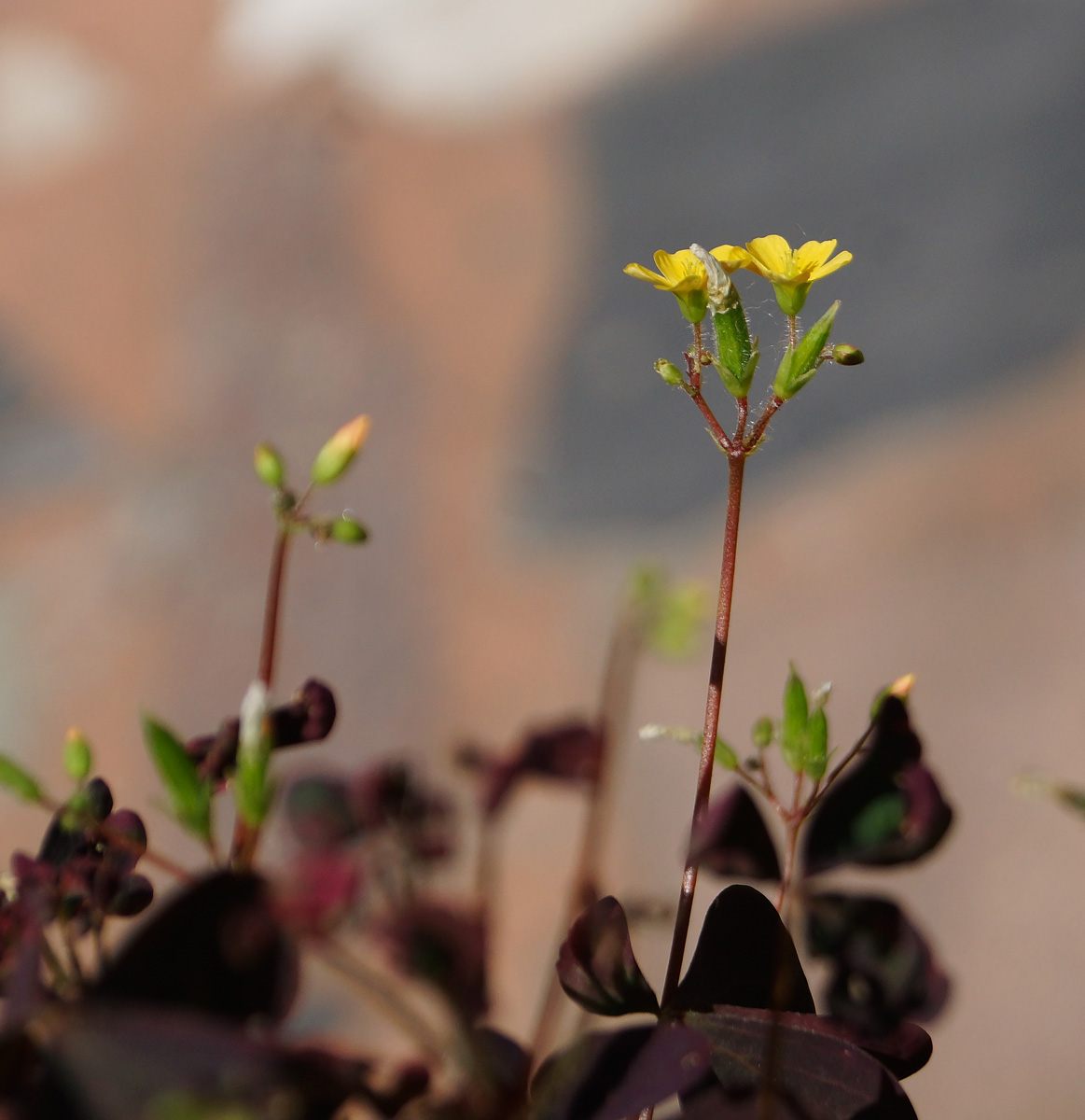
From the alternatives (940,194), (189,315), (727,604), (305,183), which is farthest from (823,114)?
(727,604)

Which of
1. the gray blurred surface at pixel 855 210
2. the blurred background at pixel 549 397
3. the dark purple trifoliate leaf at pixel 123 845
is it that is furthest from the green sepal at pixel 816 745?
the gray blurred surface at pixel 855 210

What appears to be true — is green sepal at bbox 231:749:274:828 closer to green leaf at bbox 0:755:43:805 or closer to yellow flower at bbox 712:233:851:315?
green leaf at bbox 0:755:43:805

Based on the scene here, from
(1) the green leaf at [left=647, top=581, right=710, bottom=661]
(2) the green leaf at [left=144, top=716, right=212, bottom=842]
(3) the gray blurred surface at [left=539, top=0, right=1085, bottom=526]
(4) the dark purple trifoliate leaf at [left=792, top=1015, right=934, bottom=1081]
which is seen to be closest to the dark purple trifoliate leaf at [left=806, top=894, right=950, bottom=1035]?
(4) the dark purple trifoliate leaf at [left=792, top=1015, right=934, bottom=1081]

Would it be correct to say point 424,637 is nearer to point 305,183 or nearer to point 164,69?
point 305,183

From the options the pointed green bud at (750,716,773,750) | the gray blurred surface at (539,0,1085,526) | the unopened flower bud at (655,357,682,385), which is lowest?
the pointed green bud at (750,716,773,750)

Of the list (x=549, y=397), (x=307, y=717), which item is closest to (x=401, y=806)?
(x=307, y=717)

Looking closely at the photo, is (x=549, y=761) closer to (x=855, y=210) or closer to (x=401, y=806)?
(x=401, y=806)

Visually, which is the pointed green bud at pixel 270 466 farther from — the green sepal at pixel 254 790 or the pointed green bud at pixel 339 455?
the green sepal at pixel 254 790
